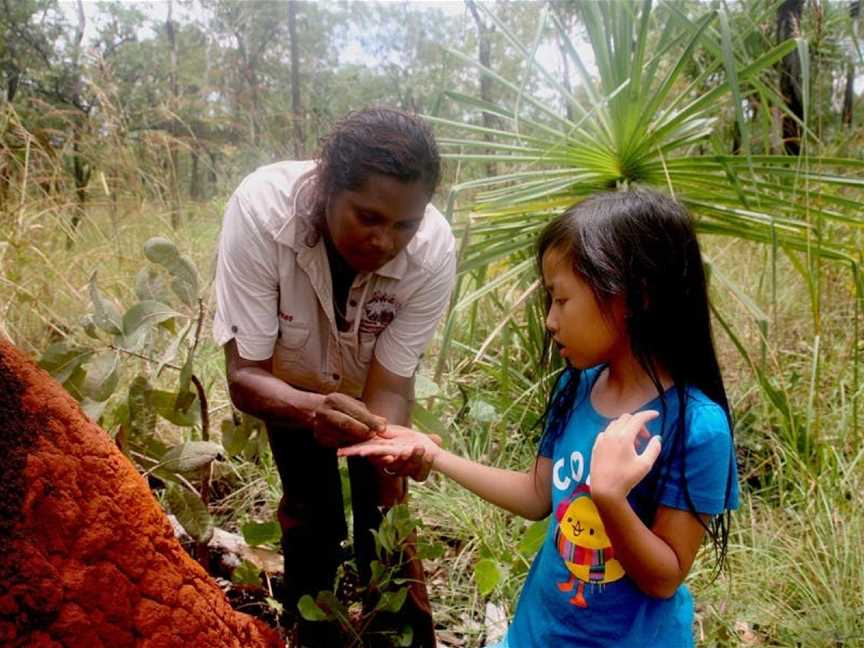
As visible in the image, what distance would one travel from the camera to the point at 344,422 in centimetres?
151

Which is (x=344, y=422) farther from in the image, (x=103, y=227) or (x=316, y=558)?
(x=103, y=227)

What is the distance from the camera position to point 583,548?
127 cm

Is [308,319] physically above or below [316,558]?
above

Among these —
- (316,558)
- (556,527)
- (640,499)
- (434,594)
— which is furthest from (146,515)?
(434,594)

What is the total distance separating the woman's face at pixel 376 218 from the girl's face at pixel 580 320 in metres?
0.44

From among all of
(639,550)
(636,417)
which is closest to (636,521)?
(639,550)

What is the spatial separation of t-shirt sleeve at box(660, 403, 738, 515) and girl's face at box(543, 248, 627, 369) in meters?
0.19

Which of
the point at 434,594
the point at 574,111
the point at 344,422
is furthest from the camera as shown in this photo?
the point at 574,111

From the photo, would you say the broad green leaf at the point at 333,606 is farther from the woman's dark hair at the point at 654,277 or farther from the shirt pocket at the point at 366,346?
the woman's dark hair at the point at 654,277

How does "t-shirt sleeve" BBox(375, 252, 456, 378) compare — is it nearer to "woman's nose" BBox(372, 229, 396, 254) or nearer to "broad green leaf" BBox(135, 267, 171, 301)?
"woman's nose" BBox(372, 229, 396, 254)

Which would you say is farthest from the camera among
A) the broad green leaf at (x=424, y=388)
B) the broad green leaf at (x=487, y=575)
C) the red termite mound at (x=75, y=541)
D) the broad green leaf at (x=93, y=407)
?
the broad green leaf at (x=424, y=388)

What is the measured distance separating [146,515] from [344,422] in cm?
45

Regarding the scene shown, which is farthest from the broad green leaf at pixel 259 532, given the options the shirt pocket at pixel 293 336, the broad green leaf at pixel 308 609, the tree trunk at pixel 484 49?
the tree trunk at pixel 484 49

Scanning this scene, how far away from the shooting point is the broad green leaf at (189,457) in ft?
5.79
